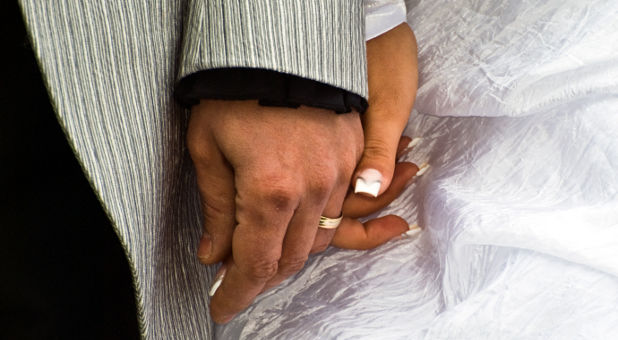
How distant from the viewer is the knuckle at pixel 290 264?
55 cm

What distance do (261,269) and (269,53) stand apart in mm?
221

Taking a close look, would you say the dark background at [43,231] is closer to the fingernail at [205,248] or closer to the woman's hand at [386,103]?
the fingernail at [205,248]

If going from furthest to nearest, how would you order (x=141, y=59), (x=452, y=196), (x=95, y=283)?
(x=95, y=283) < (x=452, y=196) < (x=141, y=59)

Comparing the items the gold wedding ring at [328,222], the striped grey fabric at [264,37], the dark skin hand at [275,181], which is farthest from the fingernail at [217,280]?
the striped grey fabric at [264,37]

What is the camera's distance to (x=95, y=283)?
66 centimetres

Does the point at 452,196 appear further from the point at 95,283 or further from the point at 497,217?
the point at 95,283

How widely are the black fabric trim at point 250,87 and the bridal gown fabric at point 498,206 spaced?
21cm

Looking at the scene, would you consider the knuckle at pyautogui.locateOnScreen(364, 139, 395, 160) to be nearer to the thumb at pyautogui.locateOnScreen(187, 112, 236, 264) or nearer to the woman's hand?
the woman's hand

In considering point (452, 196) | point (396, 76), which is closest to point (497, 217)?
point (452, 196)

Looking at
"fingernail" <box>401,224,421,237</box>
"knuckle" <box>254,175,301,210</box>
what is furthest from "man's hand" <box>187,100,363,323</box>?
"fingernail" <box>401,224,421,237</box>

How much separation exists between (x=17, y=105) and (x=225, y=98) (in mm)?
239

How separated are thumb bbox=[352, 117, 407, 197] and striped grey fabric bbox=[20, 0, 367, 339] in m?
0.08

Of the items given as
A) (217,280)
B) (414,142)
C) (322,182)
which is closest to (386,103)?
(414,142)

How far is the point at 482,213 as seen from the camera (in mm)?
516
